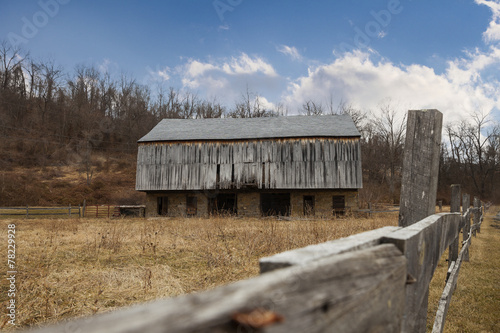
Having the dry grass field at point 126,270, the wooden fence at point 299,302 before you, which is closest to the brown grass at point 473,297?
the dry grass field at point 126,270

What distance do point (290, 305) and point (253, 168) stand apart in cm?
2462

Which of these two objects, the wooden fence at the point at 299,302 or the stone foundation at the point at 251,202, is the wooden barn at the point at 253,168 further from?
the wooden fence at the point at 299,302

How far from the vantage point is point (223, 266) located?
288 inches

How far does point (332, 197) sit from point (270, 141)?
6.44 m

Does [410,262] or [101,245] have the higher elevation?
[410,262]

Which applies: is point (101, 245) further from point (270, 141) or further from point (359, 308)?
point (270, 141)

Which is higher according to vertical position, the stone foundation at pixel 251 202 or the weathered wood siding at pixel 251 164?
the weathered wood siding at pixel 251 164

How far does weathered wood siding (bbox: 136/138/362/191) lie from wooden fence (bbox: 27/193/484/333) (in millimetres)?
23587

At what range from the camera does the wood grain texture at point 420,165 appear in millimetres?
3102

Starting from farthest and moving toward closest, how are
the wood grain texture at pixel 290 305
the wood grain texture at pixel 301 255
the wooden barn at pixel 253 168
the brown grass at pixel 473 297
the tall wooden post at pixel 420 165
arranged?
the wooden barn at pixel 253 168, the brown grass at pixel 473 297, the tall wooden post at pixel 420 165, the wood grain texture at pixel 301 255, the wood grain texture at pixel 290 305

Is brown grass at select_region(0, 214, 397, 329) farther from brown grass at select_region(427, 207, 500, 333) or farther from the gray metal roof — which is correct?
the gray metal roof

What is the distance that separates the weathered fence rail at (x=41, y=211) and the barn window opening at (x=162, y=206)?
6179 millimetres

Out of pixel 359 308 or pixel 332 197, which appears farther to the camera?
pixel 332 197

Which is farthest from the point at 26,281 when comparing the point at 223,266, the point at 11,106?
the point at 11,106
